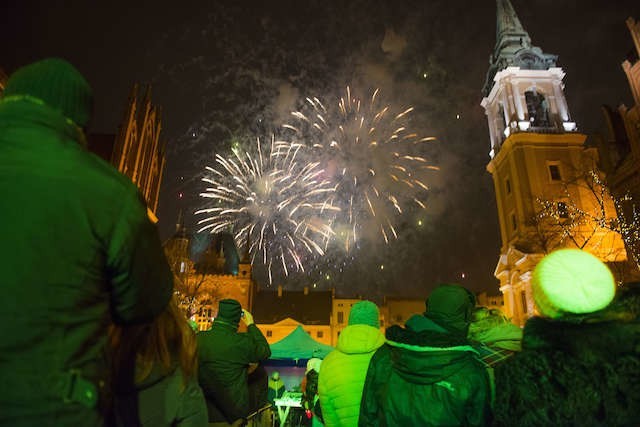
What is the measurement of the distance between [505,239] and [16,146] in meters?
40.6

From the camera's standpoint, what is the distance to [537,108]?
38.2m

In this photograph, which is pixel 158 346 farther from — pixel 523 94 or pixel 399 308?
pixel 399 308

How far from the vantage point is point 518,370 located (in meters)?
2.19

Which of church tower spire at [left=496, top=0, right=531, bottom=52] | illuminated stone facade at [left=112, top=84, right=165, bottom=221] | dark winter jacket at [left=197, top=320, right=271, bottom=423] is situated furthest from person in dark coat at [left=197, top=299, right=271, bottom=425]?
church tower spire at [left=496, top=0, right=531, bottom=52]

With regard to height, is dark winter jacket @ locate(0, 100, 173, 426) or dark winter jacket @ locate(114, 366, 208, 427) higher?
dark winter jacket @ locate(0, 100, 173, 426)

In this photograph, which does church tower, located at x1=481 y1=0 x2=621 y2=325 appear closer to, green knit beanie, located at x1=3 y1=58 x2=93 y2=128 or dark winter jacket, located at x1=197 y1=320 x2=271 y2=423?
dark winter jacket, located at x1=197 y1=320 x2=271 y2=423

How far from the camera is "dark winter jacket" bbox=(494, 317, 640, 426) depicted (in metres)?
1.97

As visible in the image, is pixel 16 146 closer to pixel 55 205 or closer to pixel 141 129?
pixel 55 205

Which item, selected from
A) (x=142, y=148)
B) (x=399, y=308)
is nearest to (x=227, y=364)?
(x=142, y=148)

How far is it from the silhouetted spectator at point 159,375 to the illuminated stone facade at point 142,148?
25.0 meters

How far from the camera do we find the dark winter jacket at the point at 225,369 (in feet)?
12.6

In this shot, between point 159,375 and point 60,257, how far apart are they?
1052mm

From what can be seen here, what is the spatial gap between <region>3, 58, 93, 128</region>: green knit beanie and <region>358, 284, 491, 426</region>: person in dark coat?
2439 millimetres

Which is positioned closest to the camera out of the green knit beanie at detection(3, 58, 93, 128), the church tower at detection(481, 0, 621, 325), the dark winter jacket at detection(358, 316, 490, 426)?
the green knit beanie at detection(3, 58, 93, 128)
